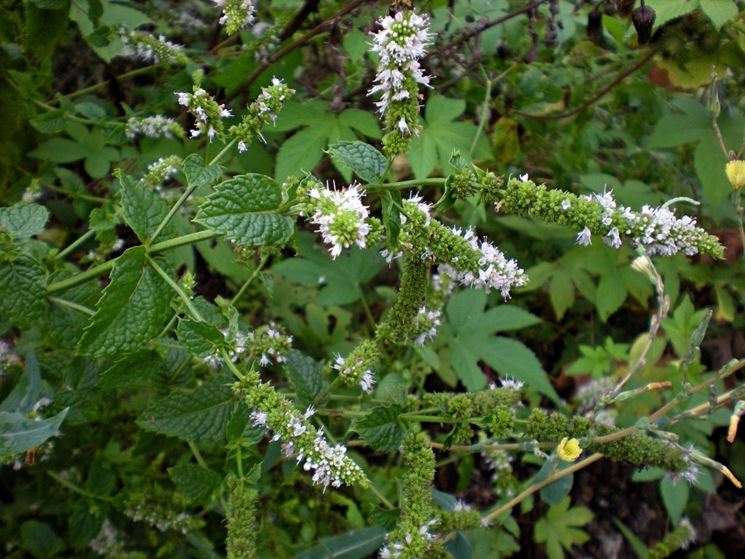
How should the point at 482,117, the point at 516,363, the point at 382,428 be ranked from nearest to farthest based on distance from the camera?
the point at 382,428
the point at 516,363
the point at 482,117

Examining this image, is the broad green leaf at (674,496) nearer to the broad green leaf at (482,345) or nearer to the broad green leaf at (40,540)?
the broad green leaf at (482,345)

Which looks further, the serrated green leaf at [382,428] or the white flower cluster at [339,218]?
the serrated green leaf at [382,428]

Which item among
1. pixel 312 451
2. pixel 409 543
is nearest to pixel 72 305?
pixel 312 451

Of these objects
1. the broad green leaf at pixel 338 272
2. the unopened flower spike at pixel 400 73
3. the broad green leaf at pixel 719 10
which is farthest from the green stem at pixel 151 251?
the broad green leaf at pixel 719 10

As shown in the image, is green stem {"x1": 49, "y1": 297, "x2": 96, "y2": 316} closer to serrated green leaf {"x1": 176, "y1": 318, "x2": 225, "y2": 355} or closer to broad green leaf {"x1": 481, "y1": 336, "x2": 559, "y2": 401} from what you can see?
serrated green leaf {"x1": 176, "y1": 318, "x2": 225, "y2": 355}

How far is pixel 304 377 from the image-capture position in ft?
5.24

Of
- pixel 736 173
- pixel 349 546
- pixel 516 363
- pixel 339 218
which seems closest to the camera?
pixel 339 218

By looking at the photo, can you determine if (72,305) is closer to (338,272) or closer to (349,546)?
(349,546)

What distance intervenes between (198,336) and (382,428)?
411mm

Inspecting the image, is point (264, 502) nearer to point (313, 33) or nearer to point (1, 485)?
point (1, 485)

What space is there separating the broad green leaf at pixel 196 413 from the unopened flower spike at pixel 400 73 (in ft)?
2.14

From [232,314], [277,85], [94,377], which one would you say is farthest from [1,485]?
[277,85]


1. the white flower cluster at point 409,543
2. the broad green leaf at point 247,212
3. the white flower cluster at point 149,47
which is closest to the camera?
the broad green leaf at point 247,212

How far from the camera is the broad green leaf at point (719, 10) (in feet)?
6.35
